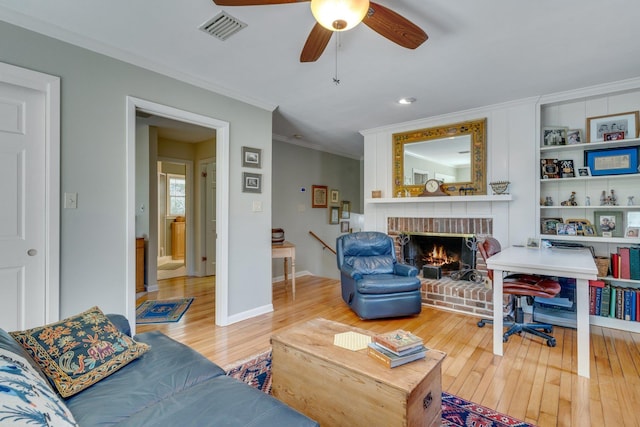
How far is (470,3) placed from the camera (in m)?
1.87

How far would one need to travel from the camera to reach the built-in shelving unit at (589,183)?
3064 mm

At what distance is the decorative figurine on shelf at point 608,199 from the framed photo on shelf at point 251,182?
3684 millimetres

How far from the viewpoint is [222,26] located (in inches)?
82.8

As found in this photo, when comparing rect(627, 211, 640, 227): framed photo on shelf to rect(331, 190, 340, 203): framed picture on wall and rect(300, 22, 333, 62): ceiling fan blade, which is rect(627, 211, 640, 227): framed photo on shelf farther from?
rect(331, 190, 340, 203): framed picture on wall

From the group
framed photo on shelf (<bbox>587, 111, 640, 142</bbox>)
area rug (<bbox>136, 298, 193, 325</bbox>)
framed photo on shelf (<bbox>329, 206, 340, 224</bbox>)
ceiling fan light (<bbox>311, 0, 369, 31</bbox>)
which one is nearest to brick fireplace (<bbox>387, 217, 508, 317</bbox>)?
framed photo on shelf (<bbox>587, 111, 640, 142</bbox>)

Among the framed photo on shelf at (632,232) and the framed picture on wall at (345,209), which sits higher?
the framed picture on wall at (345,209)

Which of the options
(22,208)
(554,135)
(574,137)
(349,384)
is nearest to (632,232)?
(574,137)

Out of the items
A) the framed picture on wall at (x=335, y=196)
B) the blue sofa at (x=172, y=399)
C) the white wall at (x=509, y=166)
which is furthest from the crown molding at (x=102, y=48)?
the framed picture on wall at (x=335, y=196)

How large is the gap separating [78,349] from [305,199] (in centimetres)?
454

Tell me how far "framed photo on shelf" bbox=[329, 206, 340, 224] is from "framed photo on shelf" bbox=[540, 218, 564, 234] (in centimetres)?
364

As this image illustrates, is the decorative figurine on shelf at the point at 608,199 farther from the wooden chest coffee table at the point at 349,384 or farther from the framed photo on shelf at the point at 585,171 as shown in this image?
the wooden chest coffee table at the point at 349,384

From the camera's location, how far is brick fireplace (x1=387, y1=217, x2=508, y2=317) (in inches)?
138

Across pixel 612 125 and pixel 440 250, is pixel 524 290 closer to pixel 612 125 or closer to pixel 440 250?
pixel 440 250

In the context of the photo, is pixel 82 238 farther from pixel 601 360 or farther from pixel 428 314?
pixel 601 360
